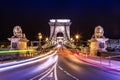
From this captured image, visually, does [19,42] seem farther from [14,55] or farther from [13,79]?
[13,79]

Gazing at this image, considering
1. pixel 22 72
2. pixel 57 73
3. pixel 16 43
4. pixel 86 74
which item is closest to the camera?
pixel 86 74

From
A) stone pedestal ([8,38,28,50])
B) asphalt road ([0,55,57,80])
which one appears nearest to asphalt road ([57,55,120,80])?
asphalt road ([0,55,57,80])

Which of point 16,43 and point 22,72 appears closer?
point 22,72

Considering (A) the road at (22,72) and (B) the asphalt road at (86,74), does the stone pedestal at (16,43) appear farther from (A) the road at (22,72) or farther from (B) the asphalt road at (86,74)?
(B) the asphalt road at (86,74)

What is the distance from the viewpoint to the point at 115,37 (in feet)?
339

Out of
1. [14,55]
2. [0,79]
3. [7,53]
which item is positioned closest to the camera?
[0,79]

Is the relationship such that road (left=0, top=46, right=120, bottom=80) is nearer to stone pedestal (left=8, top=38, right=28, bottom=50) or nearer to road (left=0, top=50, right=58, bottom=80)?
road (left=0, top=50, right=58, bottom=80)

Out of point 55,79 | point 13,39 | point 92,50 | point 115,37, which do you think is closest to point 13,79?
point 55,79

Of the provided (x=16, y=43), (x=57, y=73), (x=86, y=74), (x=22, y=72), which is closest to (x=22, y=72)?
(x=22, y=72)

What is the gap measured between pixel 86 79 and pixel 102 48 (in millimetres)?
32121

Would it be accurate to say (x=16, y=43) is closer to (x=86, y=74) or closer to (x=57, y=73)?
(x=57, y=73)

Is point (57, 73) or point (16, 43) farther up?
point (16, 43)

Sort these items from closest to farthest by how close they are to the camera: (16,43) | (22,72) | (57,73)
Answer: (57,73) → (22,72) → (16,43)

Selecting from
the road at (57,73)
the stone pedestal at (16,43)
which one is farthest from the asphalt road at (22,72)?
the stone pedestal at (16,43)
